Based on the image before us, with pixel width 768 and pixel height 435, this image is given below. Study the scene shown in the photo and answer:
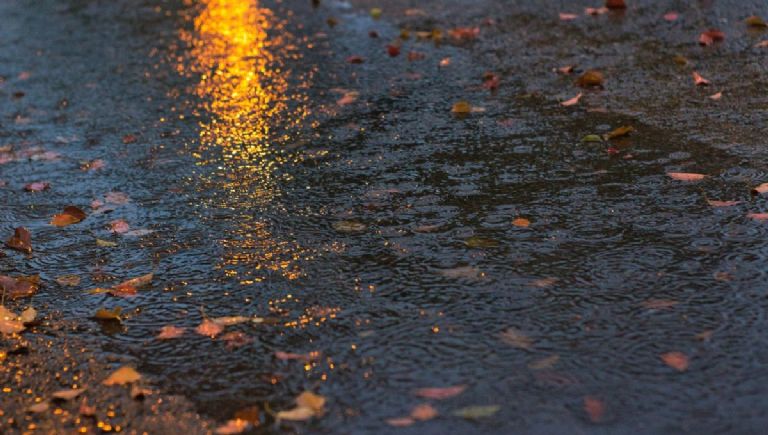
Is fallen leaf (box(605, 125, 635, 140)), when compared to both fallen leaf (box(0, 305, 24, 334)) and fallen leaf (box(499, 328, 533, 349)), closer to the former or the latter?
fallen leaf (box(499, 328, 533, 349))

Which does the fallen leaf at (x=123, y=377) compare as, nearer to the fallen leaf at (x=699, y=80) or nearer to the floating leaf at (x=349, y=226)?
the floating leaf at (x=349, y=226)

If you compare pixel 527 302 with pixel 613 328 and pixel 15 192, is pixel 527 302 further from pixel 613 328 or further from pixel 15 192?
pixel 15 192

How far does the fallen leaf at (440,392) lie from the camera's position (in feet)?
8.98

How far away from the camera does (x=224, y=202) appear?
14.7ft

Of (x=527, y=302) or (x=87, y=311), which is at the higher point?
(x=527, y=302)

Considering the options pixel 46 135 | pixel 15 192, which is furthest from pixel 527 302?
pixel 46 135

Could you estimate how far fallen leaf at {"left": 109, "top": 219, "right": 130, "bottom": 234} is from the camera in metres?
4.24

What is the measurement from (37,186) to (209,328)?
7.02ft

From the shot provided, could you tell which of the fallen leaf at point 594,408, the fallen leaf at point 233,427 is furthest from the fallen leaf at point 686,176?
the fallen leaf at point 233,427

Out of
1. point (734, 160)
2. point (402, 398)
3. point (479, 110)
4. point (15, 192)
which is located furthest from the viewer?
point (479, 110)

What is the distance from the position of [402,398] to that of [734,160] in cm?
240

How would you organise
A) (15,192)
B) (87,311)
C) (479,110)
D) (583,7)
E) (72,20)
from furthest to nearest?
(72,20) < (583,7) < (479,110) < (15,192) < (87,311)

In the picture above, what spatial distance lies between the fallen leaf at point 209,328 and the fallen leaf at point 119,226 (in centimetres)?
112

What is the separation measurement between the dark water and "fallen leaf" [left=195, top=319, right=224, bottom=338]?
6cm
